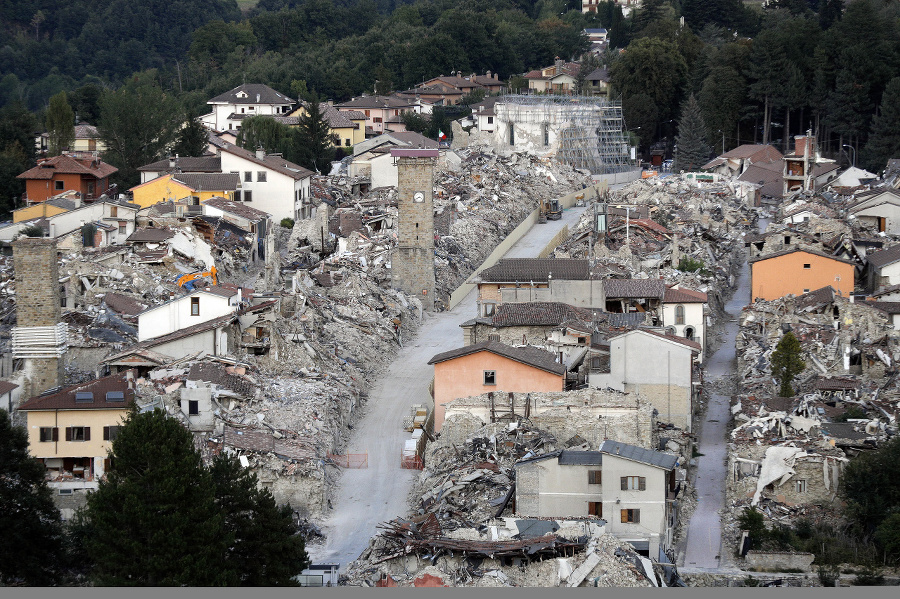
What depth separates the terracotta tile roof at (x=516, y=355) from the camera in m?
27.6

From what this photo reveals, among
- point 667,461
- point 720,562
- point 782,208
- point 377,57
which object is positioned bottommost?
point 720,562

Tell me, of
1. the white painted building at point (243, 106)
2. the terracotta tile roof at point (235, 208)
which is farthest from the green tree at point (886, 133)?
the white painted building at point (243, 106)

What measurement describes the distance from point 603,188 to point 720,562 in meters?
39.5

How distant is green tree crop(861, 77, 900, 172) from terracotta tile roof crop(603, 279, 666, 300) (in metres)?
28.7

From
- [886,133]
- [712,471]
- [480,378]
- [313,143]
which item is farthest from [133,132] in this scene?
[712,471]

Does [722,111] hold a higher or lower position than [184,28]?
lower

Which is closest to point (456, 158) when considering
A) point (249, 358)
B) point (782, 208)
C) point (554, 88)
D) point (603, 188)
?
point (603, 188)

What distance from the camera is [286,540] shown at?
20.4 metres

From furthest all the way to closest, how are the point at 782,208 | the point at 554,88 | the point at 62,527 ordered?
the point at 554,88
the point at 782,208
the point at 62,527

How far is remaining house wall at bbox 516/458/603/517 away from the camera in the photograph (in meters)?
22.6

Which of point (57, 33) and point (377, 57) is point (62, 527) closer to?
point (377, 57)

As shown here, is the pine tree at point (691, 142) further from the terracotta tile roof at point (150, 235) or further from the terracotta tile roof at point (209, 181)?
the terracotta tile roof at point (150, 235)

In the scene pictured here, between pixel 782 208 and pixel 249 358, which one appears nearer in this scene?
pixel 249 358

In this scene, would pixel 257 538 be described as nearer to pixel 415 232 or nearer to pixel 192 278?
pixel 192 278
